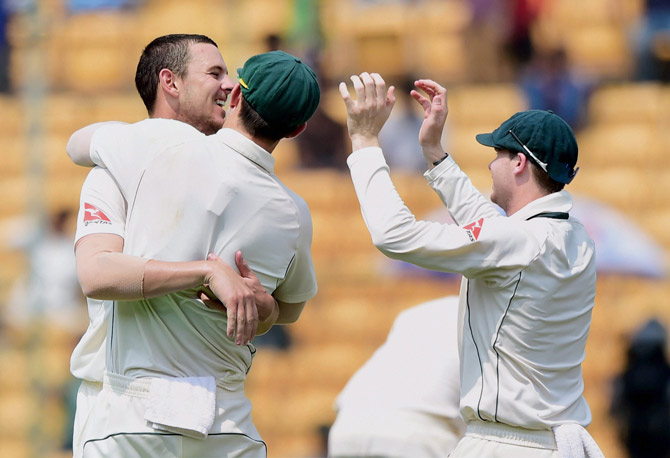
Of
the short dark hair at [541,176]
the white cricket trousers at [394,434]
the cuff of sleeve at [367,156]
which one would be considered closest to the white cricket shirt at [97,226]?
the cuff of sleeve at [367,156]

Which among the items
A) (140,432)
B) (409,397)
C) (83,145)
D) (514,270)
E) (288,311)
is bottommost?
(409,397)

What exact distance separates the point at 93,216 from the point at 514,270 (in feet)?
3.93

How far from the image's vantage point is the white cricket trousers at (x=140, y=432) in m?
3.19

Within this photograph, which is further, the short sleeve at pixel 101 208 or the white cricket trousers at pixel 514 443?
the white cricket trousers at pixel 514 443

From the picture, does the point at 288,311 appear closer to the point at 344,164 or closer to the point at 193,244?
the point at 193,244

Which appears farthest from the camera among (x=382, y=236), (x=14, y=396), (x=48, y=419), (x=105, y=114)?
(x=105, y=114)

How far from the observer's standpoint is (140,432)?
3186 mm

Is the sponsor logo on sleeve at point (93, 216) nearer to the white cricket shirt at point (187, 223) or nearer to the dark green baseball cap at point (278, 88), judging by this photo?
the white cricket shirt at point (187, 223)

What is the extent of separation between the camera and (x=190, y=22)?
40.0 ft

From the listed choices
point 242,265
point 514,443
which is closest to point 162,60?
point 242,265

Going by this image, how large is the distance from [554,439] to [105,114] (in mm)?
8906

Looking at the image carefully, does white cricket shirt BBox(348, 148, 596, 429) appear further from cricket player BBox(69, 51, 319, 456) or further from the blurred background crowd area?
the blurred background crowd area

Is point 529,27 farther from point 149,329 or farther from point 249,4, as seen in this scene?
point 149,329

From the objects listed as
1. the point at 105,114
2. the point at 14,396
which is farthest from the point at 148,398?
the point at 105,114
